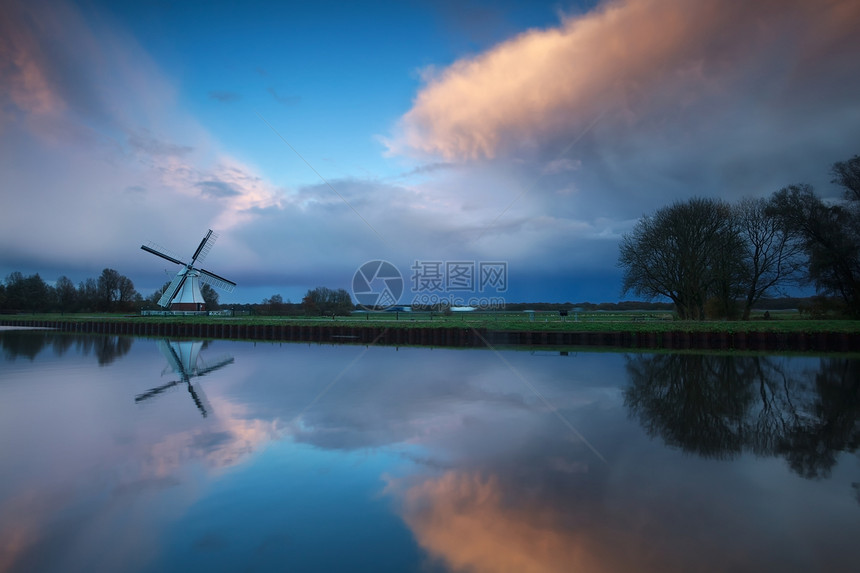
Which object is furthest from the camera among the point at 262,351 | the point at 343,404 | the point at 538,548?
the point at 262,351

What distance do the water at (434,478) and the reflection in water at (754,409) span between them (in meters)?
0.08

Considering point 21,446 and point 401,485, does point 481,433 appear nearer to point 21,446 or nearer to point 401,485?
point 401,485

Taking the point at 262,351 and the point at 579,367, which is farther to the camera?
the point at 262,351

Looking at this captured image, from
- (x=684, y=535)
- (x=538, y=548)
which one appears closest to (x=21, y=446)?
(x=538, y=548)

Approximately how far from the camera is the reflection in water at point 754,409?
8.27 m

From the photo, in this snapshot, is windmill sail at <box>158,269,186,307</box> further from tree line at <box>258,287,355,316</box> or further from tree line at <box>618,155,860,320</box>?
tree line at <box>618,155,860,320</box>

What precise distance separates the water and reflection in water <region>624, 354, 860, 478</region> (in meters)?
0.08

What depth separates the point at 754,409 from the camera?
1127cm

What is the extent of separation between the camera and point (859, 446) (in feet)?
27.3

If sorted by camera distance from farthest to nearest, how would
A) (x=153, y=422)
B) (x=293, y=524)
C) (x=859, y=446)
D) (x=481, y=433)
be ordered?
(x=153, y=422)
(x=481, y=433)
(x=859, y=446)
(x=293, y=524)

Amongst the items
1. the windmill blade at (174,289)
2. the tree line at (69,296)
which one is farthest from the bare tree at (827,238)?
the tree line at (69,296)

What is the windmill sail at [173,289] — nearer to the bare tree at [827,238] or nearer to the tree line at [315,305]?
the tree line at [315,305]

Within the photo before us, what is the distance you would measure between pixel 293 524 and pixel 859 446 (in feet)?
31.8

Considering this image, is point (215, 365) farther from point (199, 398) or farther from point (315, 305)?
point (315, 305)
